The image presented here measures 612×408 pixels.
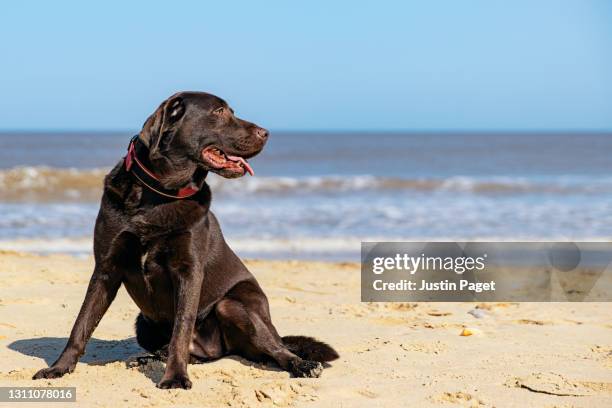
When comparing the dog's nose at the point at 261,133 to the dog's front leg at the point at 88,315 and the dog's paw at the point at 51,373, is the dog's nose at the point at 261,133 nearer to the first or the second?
the dog's front leg at the point at 88,315

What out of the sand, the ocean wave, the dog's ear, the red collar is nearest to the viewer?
the sand

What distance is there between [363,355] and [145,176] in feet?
5.86

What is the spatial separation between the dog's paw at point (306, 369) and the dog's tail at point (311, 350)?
247mm

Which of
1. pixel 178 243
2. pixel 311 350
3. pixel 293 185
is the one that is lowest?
pixel 311 350

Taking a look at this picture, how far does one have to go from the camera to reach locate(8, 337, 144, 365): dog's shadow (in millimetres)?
4932

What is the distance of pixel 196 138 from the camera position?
4.42 meters

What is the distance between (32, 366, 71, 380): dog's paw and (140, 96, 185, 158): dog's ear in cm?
129

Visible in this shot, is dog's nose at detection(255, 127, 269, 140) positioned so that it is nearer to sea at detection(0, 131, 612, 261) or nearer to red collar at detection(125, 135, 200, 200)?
red collar at detection(125, 135, 200, 200)

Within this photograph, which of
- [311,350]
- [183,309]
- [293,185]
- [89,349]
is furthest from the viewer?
[293,185]

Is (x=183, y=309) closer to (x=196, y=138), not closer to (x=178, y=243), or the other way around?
(x=178, y=243)

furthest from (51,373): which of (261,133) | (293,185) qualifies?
(293,185)


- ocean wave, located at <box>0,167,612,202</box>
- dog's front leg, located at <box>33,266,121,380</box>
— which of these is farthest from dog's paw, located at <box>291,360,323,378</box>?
ocean wave, located at <box>0,167,612,202</box>

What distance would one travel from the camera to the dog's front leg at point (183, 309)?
13.9 feet

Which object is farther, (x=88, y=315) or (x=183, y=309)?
(x=88, y=315)
